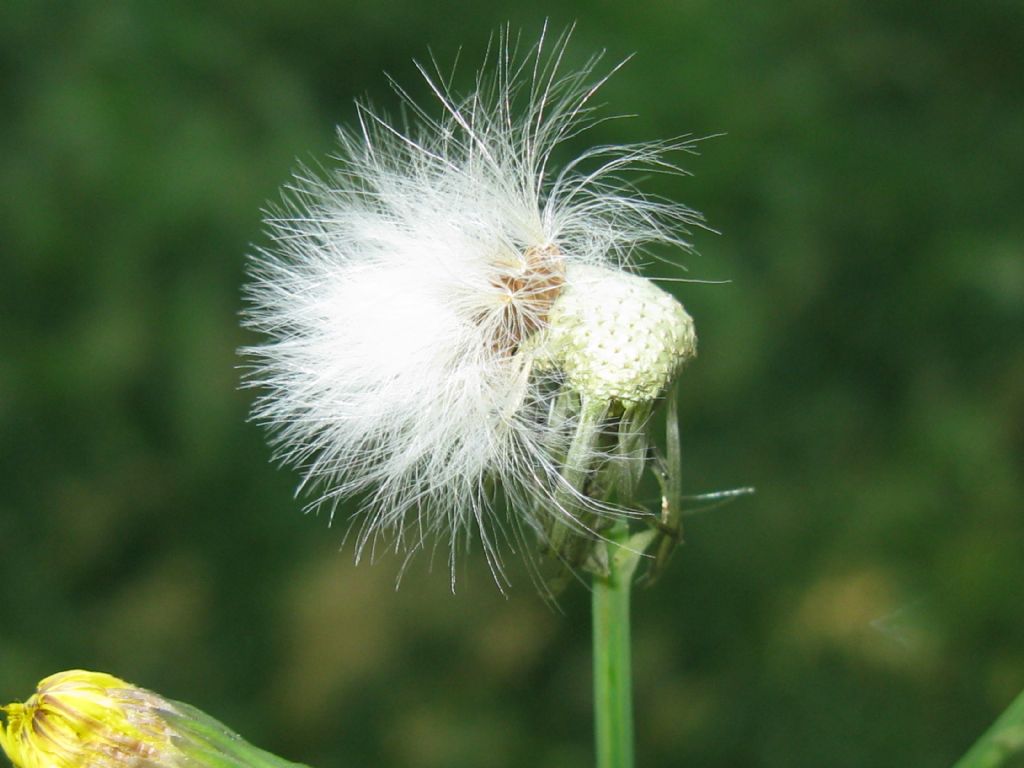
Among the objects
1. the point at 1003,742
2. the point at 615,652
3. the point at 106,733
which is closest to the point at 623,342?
the point at 615,652

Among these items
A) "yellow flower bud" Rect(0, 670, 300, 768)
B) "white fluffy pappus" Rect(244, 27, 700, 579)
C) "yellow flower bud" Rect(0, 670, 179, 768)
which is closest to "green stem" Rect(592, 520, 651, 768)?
"white fluffy pappus" Rect(244, 27, 700, 579)

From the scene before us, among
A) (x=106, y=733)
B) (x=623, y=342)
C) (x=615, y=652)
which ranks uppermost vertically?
(x=623, y=342)

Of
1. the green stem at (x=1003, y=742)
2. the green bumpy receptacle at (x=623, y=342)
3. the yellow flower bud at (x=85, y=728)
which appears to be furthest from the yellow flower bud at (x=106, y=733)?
the green stem at (x=1003, y=742)

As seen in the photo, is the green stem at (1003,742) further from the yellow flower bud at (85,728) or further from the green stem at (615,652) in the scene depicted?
the yellow flower bud at (85,728)

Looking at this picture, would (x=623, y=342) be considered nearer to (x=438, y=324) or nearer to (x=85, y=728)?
(x=438, y=324)

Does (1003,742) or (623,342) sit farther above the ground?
(623,342)

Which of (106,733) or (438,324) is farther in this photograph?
(438,324)
